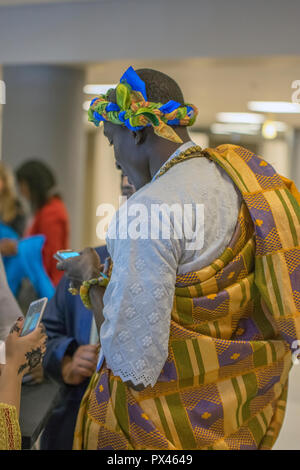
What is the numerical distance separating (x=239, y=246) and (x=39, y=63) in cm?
354

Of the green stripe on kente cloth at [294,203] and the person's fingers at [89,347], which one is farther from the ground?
the green stripe on kente cloth at [294,203]

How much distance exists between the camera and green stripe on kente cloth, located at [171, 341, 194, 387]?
1.12 metres

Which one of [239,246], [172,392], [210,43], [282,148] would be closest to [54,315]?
[172,392]

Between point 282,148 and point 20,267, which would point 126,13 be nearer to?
point 20,267

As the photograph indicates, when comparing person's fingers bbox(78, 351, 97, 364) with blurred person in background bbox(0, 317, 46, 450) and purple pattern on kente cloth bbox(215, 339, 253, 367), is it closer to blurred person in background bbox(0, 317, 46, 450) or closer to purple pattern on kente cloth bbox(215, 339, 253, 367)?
blurred person in background bbox(0, 317, 46, 450)

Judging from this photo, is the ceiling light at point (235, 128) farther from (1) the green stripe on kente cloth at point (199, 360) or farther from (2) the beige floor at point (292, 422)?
(1) the green stripe on kente cloth at point (199, 360)

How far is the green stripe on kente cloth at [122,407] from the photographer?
117cm

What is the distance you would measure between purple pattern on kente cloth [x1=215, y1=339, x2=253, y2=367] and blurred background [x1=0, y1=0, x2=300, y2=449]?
1756mm

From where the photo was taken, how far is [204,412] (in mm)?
1166

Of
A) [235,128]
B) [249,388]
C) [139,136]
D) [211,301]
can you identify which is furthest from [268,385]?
[235,128]

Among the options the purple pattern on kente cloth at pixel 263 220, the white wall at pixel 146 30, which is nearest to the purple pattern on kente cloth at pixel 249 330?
the purple pattern on kente cloth at pixel 263 220

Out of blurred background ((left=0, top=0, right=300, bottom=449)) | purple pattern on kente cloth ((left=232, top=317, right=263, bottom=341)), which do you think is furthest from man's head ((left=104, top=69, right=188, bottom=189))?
blurred background ((left=0, top=0, right=300, bottom=449))

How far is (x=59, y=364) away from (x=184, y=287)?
534 mm
